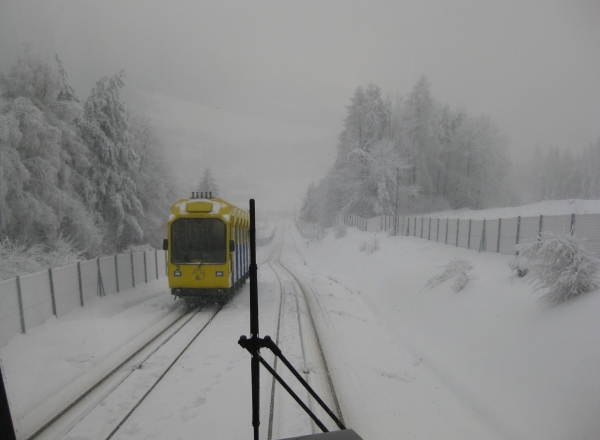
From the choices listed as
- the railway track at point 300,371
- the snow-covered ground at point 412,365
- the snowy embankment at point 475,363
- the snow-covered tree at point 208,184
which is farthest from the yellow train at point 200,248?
the snow-covered tree at point 208,184

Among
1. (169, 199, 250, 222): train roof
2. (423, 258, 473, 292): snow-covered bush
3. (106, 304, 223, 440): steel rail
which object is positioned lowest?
(106, 304, 223, 440): steel rail

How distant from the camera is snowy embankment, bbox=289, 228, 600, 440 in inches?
158

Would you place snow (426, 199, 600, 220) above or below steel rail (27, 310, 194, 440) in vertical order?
above

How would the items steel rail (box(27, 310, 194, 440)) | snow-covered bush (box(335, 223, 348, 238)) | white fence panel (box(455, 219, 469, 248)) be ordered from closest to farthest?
1. steel rail (box(27, 310, 194, 440))
2. white fence panel (box(455, 219, 469, 248))
3. snow-covered bush (box(335, 223, 348, 238))

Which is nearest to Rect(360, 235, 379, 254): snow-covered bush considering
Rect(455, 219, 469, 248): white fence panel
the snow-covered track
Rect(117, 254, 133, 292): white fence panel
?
Rect(455, 219, 469, 248): white fence panel

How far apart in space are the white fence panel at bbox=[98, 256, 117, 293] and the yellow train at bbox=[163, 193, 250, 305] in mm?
2660

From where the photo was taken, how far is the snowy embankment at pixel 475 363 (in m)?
4.02

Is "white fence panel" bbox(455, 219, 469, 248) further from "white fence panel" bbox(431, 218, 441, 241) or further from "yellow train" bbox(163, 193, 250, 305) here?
"yellow train" bbox(163, 193, 250, 305)

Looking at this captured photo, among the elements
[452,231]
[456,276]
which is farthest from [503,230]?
[452,231]

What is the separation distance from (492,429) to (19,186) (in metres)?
9.77

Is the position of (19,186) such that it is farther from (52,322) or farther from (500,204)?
(500,204)

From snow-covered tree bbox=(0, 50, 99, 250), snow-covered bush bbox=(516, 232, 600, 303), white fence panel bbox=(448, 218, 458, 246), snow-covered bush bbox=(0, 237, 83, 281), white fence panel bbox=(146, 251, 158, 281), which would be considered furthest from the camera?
white fence panel bbox=(448, 218, 458, 246)

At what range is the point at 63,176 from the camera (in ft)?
28.3

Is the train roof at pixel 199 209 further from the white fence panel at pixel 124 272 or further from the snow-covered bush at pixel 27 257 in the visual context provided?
the white fence panel at pixel 124 272
